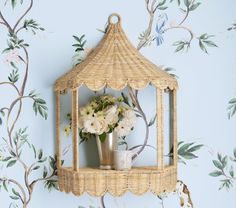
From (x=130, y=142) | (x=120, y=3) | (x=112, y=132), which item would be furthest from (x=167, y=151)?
(x=120, y=3)

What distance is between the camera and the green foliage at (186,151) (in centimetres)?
196

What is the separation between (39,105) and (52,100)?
6 centimetres

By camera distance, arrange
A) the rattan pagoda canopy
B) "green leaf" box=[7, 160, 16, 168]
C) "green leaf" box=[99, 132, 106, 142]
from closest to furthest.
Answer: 1. the rattan pagoda canopy
2. "green leaf" box=[99, 132, 106, 142]
3. "green leaf" box=[7, 160, 16, 168]

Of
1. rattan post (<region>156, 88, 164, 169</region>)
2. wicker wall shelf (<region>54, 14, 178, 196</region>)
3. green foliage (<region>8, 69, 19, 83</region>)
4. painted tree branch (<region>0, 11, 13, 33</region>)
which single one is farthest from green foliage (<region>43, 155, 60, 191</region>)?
painted tree branch (<region>0, 11, 13, 33</region>)

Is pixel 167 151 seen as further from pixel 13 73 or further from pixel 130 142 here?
pixel 13 73

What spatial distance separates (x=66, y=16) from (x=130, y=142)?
63cm

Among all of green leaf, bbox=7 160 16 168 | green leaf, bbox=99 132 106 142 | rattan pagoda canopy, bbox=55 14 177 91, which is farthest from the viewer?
green leaf, bbox=7 160 16 168

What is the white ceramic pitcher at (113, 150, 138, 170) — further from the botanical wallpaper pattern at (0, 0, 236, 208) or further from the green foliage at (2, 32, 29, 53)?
the green foliage at (2, 32, 29, 53)

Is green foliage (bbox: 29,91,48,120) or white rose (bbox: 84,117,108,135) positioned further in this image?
green foliage (bbox: 29,91,48,120)

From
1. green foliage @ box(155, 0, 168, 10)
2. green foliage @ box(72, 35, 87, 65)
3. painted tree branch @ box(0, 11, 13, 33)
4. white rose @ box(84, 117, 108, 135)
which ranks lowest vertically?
white rose @ box(84, 117, 108, 135)

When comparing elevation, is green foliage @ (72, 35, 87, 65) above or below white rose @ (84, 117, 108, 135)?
above

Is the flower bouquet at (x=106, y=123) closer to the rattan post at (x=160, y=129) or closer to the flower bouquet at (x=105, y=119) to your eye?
the flower bouquet at (x=105, y=119)

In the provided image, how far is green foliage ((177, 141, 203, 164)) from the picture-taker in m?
1.96

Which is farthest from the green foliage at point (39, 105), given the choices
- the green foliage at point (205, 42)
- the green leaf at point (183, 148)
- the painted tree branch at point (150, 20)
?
the green foliage at point (205, 42)
